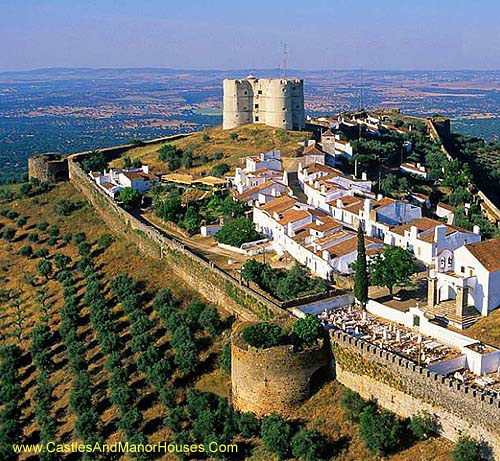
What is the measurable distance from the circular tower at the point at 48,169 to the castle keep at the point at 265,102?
12.9 metres

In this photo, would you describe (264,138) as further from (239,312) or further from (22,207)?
(239,312)

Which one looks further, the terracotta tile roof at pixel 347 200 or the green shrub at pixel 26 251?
the green shrub at pixel 26 251

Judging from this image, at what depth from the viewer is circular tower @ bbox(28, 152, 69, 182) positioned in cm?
4656

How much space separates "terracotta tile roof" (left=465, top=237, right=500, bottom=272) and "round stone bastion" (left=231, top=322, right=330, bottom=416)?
220 inches

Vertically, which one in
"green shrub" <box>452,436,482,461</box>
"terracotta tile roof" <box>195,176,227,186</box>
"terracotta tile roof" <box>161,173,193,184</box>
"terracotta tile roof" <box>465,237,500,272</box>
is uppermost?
"terracotta tile roof" <box>465,237,500,272</box>

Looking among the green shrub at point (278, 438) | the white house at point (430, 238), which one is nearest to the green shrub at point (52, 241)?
the white house at point (430, 238)

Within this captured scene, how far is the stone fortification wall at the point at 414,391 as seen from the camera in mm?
15836

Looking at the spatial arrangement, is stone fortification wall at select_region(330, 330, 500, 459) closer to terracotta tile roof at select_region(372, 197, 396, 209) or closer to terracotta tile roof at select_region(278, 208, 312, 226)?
terracotta tile roof at select_region(278, 208, 312, 226)

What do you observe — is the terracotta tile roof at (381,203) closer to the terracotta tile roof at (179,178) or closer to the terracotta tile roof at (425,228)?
the terracotta tile roof at (425,228)

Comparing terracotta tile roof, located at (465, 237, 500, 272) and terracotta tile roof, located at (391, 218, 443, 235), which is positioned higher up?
terracotta tile roof, located at (465, 237, 500, 272)

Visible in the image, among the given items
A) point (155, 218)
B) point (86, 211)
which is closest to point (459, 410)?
point (155, 218)

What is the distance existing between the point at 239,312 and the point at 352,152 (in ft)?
74.3

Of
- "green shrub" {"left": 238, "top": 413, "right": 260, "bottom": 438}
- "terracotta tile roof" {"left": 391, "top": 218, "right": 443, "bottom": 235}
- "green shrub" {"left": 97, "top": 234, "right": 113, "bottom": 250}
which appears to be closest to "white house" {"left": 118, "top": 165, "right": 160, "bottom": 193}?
"green shrub" {"left": 97, "top": 234, "right": 113, "bottom": 250}

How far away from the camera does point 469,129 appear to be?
13200cm
